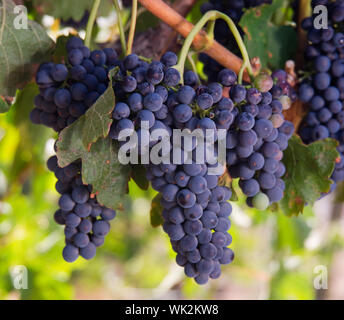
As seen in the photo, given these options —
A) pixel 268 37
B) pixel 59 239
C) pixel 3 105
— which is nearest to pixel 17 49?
pixel 3 105

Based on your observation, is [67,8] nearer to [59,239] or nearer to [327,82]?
[327,82]

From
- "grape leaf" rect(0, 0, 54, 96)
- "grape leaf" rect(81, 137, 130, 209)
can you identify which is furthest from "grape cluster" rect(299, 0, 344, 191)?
"grape leaf" rect(0, 0, 54, 96)

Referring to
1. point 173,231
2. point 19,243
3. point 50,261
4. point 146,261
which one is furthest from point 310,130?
point 146,261

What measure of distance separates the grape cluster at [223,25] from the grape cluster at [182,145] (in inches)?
8.4

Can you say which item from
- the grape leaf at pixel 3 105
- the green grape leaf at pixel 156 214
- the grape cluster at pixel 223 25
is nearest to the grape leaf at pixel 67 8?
the grape cluster at pixel 223 25

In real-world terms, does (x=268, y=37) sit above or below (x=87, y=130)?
Answer: above

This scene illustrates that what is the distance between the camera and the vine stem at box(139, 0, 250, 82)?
2.19 ft

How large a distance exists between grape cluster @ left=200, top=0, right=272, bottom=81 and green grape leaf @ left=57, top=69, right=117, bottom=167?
0.89 feet

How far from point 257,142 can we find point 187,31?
0.21 metres

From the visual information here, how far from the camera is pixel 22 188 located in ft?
5.97

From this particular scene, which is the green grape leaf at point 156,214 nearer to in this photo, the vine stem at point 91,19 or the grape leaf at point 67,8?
the vine stem at point 91,19

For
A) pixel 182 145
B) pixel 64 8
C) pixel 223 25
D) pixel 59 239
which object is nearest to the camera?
pixel 182 145

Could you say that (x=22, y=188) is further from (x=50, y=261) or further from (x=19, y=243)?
(x=50, y=261)

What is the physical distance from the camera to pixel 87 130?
58 centimetres
